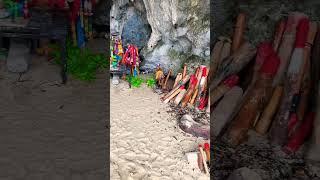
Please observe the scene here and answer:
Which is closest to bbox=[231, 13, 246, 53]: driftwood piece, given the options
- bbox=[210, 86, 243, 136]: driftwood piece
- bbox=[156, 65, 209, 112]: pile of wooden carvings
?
bbox=[156, 65, 209, 112]: pile of wooden carvings

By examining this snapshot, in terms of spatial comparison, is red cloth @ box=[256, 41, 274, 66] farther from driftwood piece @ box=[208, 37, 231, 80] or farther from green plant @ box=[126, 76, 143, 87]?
green plant @ box=[126, 76, 143, 87]

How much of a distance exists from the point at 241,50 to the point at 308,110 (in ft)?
6.55

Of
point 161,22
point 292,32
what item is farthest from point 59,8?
point 292,32

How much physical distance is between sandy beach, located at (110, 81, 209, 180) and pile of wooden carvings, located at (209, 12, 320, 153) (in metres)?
0.98

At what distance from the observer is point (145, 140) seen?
8.66 metres

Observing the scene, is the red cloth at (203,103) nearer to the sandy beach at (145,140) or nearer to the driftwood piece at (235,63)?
the driftwood piece at (235,63)

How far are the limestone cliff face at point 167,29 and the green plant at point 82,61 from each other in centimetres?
90

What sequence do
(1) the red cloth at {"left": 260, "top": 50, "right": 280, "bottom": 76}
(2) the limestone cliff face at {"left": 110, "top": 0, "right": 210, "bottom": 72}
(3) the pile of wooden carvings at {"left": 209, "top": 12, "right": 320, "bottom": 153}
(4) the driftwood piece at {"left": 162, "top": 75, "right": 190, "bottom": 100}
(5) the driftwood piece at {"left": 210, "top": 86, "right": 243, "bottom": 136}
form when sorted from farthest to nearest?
1. (2) the limestone cliff face at {"left": 110, "top": 0, "right": 210, "bottom": 72}
2. (4) the driftwood piece at {"left": 162, "top": 75, "right": 190, "bottom": 100}
3. (1) the red cloth at {"left": 260, "top": 50, "right": 280, "bottom": 76}
4. (5) the driftwood piece at {"left": 210, "top": 86, "right": 243, "bottom": 136}
5. (3) the pile of wooden carvings at {"left": 209, "top": 12, "right": 320, "bottom": 153}

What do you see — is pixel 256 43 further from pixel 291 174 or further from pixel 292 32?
pixel 291 174

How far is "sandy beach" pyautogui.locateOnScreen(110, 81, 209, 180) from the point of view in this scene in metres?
7.83

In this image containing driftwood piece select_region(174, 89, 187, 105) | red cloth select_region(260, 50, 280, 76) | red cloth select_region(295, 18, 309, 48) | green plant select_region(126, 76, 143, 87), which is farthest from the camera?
green plant select_region(126, 76, 143, 87)

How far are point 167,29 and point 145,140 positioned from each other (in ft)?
10.5

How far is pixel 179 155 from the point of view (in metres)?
8.30

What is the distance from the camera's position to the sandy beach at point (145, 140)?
7832mm
